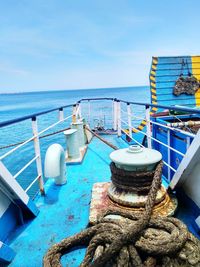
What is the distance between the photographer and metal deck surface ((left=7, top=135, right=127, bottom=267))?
167 cm

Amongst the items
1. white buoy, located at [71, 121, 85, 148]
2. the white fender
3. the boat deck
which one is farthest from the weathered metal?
white buoy, located at [71, 121, 85, 148]

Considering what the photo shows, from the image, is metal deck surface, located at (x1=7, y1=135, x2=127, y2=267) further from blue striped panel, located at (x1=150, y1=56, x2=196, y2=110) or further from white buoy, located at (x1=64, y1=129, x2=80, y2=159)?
blue striped panel, located at (x1=150, y1=56, x2=196, y2=110)

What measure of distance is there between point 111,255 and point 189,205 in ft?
3.60

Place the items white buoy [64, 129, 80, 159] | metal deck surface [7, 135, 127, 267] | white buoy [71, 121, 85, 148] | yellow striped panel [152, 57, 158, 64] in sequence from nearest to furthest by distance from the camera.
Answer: metal deck surface [7, 135, 127, 267] < white buoy [64, 129, 80, 159] < white buoy [71, 121, 85, 148] < yellow striped panel [152, 57, 158, 64]

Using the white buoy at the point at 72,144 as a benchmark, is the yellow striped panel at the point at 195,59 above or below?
above

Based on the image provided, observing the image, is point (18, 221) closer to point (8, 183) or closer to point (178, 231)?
point (8, 183)

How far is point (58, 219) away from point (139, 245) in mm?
1034

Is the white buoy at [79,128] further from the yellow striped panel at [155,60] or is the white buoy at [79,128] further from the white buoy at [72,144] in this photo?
the yellow striped panel at [155,60]

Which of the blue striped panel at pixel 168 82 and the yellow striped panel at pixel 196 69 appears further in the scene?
the yellow striped panel at pixel 196 69

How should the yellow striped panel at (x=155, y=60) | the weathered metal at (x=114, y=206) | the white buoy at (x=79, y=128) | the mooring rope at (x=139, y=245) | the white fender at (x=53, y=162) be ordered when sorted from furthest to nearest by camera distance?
1. the yellow striped panel at (x=155, y=60)
2. the white buoy at (x=79, y=128)
3. the white fender at (x=53, y=162)
4. the weathered metal at (x=114, y=206)
5. the mooring rope at (x=139, y=245)

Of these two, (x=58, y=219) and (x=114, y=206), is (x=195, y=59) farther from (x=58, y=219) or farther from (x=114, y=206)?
(x=58, y=219)

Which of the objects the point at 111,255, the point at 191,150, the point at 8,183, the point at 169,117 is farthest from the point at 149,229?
the point at 169,117

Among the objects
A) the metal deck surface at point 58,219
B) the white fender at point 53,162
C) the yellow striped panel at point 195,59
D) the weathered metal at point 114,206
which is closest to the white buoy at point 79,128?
the metal deck surface at point 58,219

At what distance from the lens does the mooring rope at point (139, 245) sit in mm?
1282
